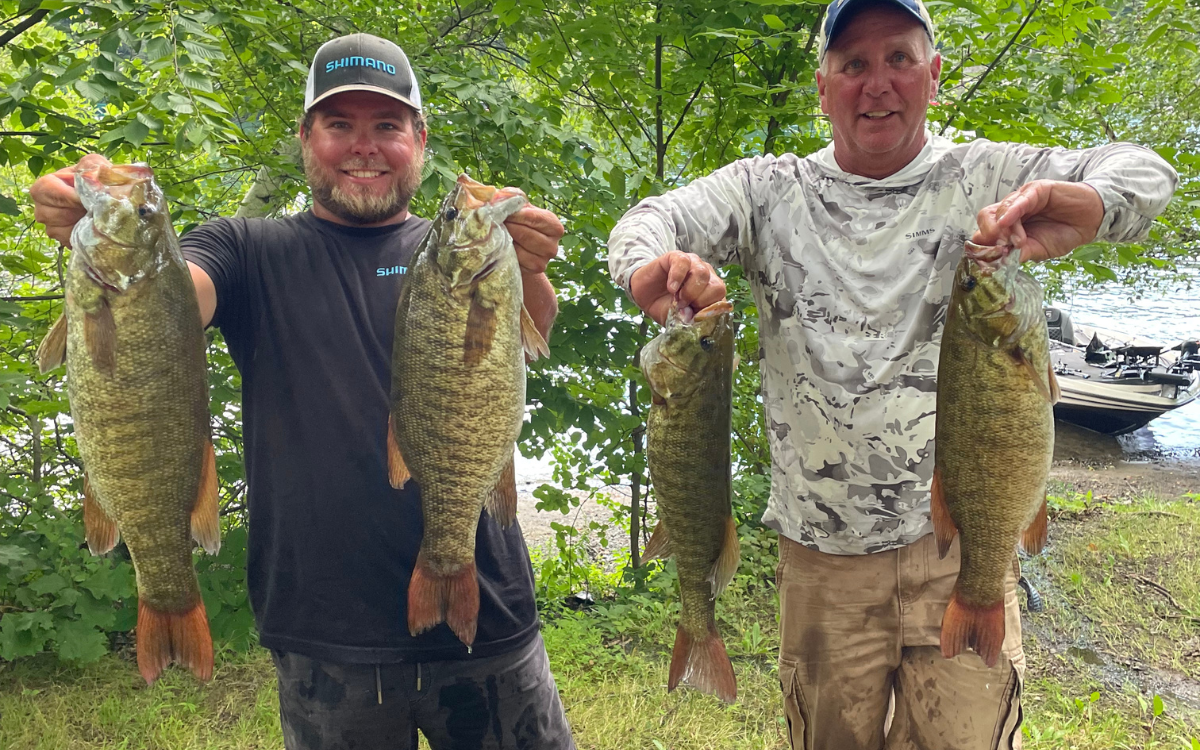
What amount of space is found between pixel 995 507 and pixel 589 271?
263cm

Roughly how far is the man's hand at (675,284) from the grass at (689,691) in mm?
2935

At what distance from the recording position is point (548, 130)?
13.5ft

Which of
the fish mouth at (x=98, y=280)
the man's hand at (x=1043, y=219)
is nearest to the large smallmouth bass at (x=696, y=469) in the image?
the man's hand at (x=1043, y=219)

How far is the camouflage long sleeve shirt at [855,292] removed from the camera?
8.20 feet

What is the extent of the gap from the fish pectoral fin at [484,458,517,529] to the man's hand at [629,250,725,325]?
62 centimetres

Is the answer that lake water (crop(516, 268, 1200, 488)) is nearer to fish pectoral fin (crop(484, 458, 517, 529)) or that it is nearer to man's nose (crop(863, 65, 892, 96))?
fish pectoral fin (crop(484, 458, 517, 529))

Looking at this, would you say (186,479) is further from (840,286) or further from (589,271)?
(589,271)

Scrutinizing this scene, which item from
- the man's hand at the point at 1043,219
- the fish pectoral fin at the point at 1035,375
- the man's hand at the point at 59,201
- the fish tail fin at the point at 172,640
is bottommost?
the fish tail fin at the point at 172,640

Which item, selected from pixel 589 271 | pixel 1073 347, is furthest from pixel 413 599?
pixel 1073 347

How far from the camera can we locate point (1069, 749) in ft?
13.0

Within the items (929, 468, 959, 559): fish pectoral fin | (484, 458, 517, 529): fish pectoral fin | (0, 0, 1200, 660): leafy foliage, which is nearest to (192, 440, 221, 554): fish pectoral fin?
(484, 458, 517, 529): fish pectoral fin

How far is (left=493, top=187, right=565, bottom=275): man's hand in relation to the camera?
2.14 metres

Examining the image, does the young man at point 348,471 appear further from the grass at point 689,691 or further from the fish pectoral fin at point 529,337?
the grass at point 689,691

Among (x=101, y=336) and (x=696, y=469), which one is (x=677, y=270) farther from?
(x=101, y=336)
